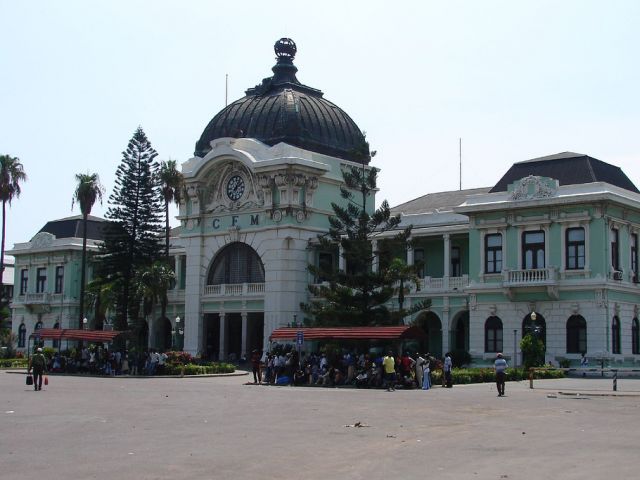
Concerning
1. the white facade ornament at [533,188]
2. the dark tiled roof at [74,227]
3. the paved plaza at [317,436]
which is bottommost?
the paved plaza at [317,436]

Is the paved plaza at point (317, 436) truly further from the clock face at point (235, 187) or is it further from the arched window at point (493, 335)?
the clock face at point (235, 187)

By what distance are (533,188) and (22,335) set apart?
43.2 m

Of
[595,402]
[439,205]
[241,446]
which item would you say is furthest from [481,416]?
[439,205]

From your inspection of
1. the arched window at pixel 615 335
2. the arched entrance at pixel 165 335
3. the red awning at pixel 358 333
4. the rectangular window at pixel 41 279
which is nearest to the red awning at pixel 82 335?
the red awning at pixel 358 333

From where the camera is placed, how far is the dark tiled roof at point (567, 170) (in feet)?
154

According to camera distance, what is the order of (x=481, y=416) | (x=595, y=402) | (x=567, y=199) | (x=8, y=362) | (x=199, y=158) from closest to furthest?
(x=481, y=416) → (x=595, y=402) → (x=567, y=199) → (x=8, y=362) → (x=199, y=158)

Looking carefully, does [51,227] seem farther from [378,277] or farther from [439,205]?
[378,277]

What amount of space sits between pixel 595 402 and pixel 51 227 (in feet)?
187

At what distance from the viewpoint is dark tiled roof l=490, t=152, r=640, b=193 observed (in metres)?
46.8

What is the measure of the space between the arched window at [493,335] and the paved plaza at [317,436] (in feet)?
59.0

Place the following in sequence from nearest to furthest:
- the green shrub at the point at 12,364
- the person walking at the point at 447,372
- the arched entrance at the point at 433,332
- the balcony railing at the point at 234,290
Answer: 1. the person walking at the point at 447,372
2. the arched entrance at the point at 433,332
3. the green shrub at the point at 12,364
4. the balcony railing at the point at 234,290

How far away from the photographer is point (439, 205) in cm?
5909

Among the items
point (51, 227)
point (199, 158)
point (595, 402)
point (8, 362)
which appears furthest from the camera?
point (51, 227)

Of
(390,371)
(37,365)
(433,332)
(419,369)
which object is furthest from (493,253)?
(37,365)
